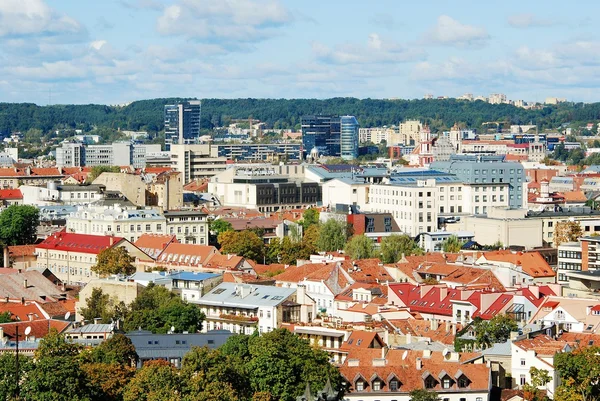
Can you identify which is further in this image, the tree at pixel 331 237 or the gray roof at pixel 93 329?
the tree at pixel 331 237

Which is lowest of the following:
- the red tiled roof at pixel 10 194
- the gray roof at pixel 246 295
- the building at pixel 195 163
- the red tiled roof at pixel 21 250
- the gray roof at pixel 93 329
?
the red tiled roof at pixel 21 250

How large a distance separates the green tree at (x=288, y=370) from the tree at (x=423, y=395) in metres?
2.20

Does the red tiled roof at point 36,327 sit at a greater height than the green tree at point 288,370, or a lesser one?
lesser

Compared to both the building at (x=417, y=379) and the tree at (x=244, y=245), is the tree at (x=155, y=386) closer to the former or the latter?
the building at (x=417, y=379)

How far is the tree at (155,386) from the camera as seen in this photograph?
1732 inches

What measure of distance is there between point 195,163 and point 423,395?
374 feet

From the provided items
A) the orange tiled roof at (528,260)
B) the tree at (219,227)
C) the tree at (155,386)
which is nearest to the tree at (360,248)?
the orange tiled roof at (528,260)

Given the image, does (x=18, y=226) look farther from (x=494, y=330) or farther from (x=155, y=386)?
(x=155, y=386)

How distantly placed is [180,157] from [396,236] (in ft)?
230

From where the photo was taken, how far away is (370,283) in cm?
6850

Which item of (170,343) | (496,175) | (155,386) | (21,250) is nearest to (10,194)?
(21,250)

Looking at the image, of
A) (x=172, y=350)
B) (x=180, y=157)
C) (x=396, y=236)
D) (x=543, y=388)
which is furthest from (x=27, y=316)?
(x=180, y=157)

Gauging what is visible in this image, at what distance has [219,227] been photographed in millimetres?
99250

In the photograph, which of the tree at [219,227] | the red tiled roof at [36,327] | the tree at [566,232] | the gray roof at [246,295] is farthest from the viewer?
the tree at [219,227]
